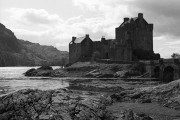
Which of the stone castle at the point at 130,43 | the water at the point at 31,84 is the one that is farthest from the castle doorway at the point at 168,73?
the water at the point at 31,84

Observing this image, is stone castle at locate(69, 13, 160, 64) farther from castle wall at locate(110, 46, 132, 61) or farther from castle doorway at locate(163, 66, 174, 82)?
castle doorway at locate(163, 66, 174, 82)

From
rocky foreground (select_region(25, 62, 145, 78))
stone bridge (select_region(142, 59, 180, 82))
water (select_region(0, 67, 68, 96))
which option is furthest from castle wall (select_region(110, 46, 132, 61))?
water (select_region(0, 67, 68, 96))

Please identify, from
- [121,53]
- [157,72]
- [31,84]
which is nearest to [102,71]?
[121,53]

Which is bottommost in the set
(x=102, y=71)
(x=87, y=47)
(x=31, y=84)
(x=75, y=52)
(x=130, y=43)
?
(x=31, y=84)

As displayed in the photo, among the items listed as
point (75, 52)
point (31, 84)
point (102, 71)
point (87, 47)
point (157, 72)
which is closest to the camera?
point (31, 84)

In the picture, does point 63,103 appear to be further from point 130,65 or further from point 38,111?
point 130,65

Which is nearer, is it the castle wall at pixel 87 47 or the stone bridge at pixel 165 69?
the stone bridge at pixel 165 69

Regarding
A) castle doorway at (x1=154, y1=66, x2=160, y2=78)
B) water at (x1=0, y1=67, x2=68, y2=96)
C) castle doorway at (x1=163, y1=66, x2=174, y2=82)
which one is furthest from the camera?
castle doorway at (x1=154, y1=66, x2=160, y2=78)

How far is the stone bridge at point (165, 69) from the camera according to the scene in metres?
63.8

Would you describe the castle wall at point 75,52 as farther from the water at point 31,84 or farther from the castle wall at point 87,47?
the water at point 31,84

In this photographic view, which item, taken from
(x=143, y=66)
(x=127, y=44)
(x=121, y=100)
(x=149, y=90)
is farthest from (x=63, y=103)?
(x=127, y=44)

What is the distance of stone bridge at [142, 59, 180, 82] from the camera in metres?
63.8

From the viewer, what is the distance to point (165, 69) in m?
67.0

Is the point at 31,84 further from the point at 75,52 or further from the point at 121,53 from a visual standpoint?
the point at 75,52
